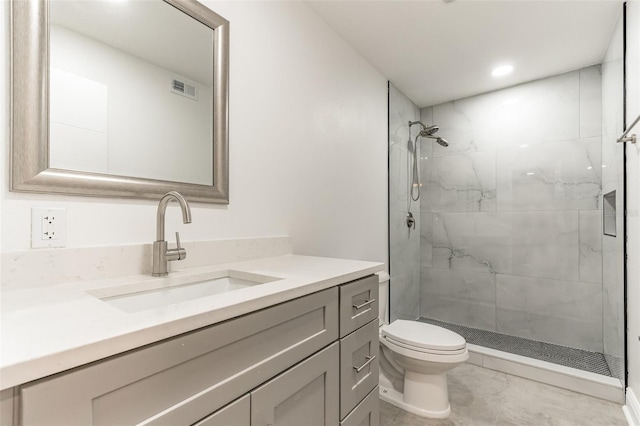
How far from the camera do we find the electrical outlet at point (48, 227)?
2.88 ft

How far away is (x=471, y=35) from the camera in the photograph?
2117 mm

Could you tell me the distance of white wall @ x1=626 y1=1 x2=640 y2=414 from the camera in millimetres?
1646

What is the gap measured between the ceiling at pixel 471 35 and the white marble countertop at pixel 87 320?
1.75m

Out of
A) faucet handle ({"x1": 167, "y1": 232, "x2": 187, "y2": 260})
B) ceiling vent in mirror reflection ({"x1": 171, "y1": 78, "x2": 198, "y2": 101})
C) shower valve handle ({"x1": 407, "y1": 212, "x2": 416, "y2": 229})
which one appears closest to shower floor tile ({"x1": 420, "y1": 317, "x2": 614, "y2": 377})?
shower valve handle ({"x1": 407, "y1": 212, "x2": 416, "y2": 229})

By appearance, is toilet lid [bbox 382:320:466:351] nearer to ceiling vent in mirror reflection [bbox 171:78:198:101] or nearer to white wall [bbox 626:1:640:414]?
white wall [bbox 626:1:640:414]

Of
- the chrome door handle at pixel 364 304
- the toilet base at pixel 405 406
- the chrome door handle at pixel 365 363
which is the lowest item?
the toilet base at pixel 405 406

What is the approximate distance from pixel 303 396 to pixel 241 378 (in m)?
0.29

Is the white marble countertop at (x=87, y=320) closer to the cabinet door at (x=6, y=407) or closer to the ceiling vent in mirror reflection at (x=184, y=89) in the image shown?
the cabinet door at (x=6, y=407)

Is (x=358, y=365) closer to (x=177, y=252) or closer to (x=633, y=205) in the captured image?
(x=177, y=252)

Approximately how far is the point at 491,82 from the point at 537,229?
139 cm

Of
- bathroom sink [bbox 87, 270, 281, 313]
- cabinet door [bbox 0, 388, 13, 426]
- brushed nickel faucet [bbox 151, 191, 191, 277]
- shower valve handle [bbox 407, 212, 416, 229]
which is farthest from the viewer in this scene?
shower valve handle [bbox 407, 212, 416, 229]

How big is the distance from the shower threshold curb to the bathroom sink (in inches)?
85.7

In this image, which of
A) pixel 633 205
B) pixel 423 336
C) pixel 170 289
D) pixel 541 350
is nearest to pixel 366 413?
pixel 423 336

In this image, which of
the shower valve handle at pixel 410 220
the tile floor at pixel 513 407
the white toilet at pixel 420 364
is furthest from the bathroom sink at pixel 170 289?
the shower valve handle at pixel 410 220
